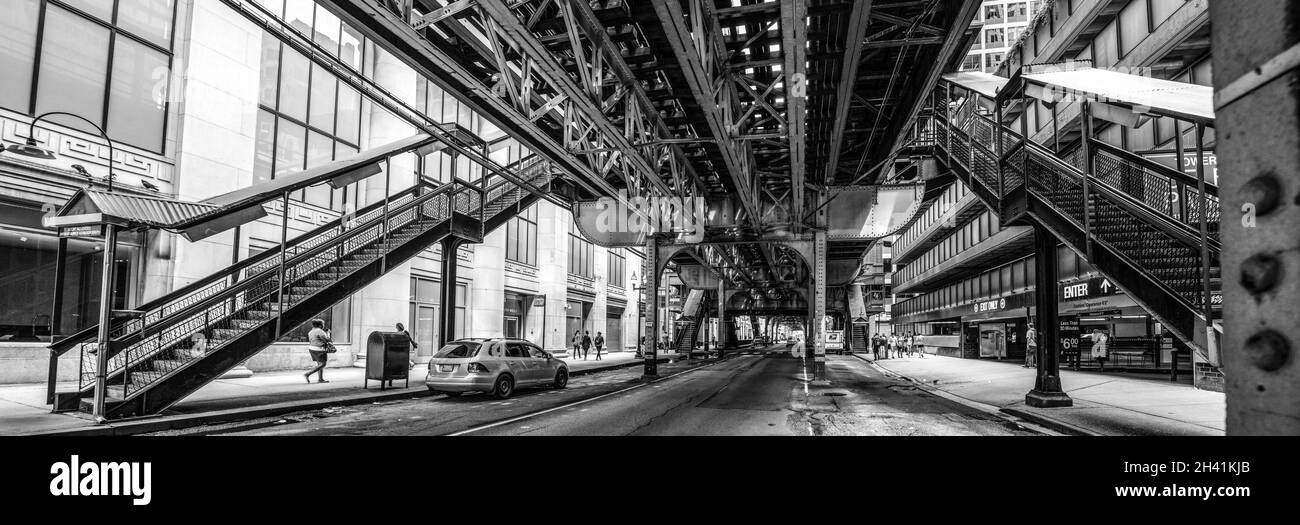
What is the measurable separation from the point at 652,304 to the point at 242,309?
41.2 ft

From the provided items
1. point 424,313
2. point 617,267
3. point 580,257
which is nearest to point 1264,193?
point 424,313

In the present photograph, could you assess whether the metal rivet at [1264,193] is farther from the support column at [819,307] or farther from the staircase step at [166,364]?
the support column at [819,307]

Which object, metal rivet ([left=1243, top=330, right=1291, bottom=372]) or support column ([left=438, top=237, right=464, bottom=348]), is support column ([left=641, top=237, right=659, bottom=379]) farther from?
metal rivet ([left=1243, top=330, right=1291, bottom=372])

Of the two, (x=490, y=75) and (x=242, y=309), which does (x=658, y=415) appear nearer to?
(x=490, y=75)

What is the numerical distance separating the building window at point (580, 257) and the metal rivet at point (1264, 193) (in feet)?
129

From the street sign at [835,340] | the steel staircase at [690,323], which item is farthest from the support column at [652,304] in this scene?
the street sign at [835,340]

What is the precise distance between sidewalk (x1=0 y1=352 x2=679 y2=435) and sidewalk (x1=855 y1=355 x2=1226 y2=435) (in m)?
12.8

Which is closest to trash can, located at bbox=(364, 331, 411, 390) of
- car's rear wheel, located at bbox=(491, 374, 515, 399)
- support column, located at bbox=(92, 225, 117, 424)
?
car's rear wheel, located at bbox=(491, 374, 515, 399)

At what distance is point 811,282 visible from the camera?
22281 mm

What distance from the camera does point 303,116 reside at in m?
21.4

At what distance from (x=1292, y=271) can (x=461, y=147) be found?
1374 centimetres

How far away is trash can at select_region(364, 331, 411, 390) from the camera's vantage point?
14914mm

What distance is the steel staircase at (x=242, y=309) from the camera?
33.7 ft
